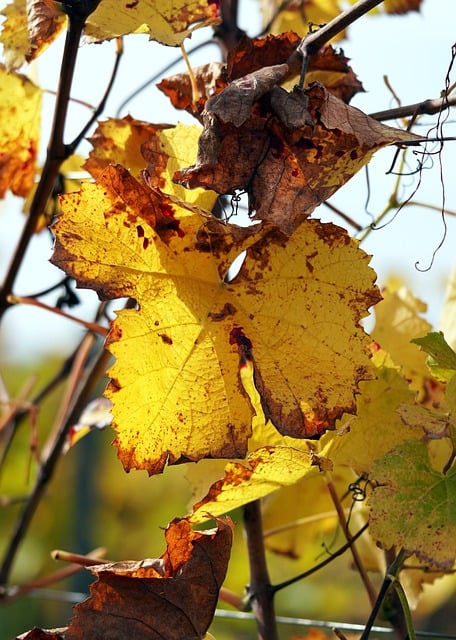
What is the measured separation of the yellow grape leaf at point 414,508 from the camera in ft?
1.62

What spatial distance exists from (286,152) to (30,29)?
21 centimetres

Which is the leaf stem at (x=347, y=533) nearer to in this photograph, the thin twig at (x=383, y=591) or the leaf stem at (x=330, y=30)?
the thin twig at (x=383, y=591)

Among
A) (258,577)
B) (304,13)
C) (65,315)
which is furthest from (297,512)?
(304,13)

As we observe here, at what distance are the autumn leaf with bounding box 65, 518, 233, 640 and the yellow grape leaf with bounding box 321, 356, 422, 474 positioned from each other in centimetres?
11

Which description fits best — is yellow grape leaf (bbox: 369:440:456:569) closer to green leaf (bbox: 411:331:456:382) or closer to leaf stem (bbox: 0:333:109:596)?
green leaf (bbox: 411:331:456:382)

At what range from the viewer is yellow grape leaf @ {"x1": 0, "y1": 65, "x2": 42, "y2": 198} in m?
0.79

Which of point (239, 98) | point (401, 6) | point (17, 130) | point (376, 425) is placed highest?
point (401, 6)

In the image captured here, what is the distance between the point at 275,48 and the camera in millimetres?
561

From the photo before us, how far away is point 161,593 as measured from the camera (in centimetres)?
52

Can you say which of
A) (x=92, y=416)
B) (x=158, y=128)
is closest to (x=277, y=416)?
(x=158, y=128)

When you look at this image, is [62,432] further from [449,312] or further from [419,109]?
[419,109]

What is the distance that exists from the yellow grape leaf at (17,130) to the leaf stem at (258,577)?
0.37 metres

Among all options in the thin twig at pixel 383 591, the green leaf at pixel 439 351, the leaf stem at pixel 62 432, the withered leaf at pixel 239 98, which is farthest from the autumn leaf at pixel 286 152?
the leaf stem at pixel 62 432

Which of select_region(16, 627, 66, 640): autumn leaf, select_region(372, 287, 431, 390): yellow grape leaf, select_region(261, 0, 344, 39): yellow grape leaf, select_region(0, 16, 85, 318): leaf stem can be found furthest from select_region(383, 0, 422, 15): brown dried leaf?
select_region(16, 627, 66, 640): autumn leaf
